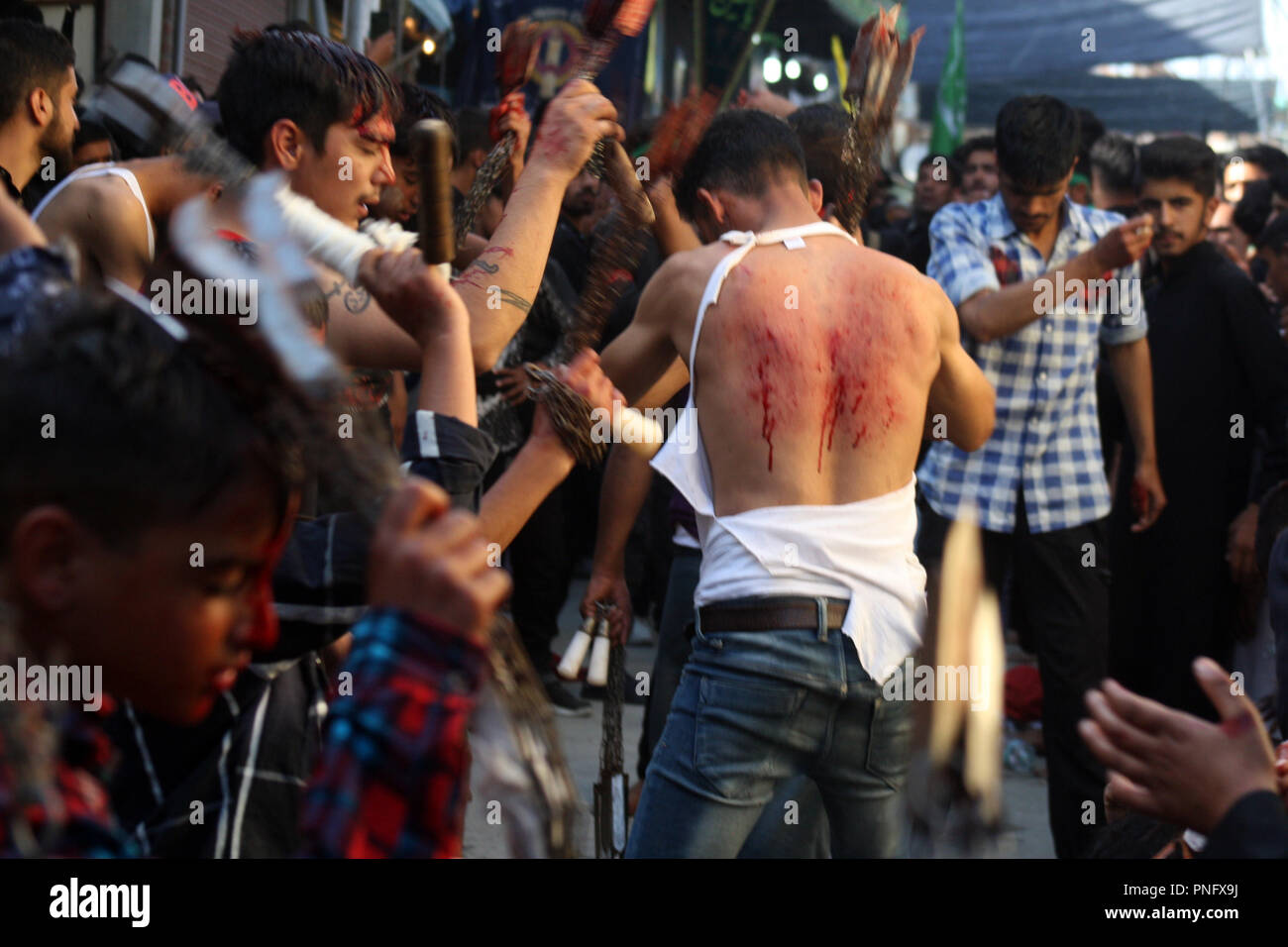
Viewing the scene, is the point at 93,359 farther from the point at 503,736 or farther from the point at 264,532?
the point at 503,736

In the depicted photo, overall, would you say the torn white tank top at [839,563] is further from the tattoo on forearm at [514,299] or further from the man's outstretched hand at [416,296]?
the man's outstretched hand at [416,296]

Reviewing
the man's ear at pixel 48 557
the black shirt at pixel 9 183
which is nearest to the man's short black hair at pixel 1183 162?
the black shirt at pixel 9 183

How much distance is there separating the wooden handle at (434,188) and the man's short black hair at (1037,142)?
A: 295 centimetres

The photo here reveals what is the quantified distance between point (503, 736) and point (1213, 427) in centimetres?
473

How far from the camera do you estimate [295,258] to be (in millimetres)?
1367

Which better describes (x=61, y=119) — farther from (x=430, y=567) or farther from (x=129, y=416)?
(x=430, y=567)

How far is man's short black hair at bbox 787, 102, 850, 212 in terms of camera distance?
12.7 feet

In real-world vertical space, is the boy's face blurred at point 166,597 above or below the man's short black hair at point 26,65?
below

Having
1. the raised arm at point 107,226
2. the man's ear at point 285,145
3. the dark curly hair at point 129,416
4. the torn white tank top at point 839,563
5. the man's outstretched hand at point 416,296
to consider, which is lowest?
the torn white tank top at point 839,563

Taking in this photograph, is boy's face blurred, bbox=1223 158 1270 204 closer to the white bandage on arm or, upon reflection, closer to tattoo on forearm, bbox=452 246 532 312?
tattoo on forearm, bbox=452 246 532 312

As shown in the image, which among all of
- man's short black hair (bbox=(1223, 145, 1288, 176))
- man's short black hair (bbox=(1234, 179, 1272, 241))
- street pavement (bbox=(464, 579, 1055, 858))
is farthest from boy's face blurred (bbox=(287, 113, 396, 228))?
man's short black hair (bbox=(1223, 145, 1288, 176))

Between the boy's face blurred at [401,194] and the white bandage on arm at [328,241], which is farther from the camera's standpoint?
the boy's face blurred at [401,194]

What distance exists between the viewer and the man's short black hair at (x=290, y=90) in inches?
100

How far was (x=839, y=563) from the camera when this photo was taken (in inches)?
107
